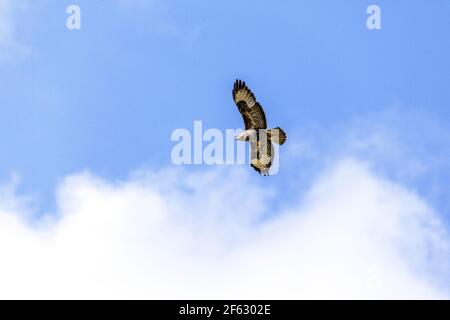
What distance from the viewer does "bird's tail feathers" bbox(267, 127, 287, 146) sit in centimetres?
3428

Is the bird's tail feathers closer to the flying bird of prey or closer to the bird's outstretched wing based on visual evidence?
the flying bird of prey

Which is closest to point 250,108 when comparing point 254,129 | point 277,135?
point 254,129

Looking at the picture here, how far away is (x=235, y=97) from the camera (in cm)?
3475

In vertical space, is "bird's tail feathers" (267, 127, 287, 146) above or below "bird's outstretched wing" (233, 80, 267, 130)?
below

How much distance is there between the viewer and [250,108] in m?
34.7

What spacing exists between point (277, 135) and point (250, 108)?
1.39 m

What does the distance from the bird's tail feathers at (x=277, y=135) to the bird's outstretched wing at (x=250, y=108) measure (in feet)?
1.46

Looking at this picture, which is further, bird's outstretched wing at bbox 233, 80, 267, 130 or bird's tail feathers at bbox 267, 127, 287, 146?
bird's outstretched wing at bbox 233, 80, 267, 130

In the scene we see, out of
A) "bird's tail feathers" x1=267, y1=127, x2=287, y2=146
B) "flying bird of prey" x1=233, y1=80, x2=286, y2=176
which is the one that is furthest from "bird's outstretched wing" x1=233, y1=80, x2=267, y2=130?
"bird's tail feathers" x1=267, y1=127, x2=287, y2=146

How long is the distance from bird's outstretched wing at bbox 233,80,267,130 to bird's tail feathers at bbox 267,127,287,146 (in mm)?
445
